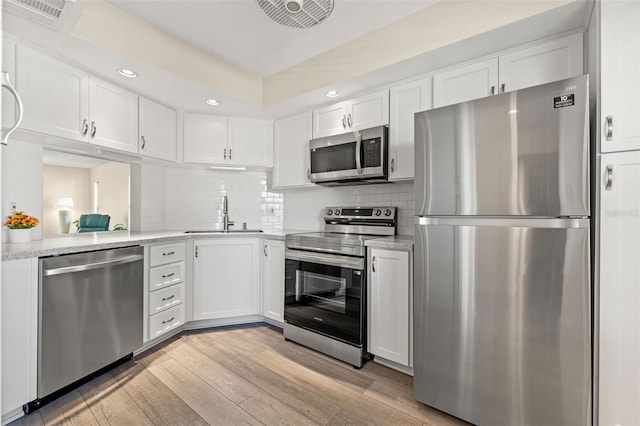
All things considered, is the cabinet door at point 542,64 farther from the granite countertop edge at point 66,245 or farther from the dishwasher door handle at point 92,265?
the dishwasher door handle at point 92,265

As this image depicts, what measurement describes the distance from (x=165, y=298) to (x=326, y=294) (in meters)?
1.39

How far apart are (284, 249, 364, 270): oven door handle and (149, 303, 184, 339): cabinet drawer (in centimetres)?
109

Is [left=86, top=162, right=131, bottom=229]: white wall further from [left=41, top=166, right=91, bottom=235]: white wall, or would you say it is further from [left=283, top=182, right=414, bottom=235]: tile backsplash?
[left=283, top=182, right=414, bottom=235]: tile backsplash

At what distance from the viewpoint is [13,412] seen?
64.8 inches

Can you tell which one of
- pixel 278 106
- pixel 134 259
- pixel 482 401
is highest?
pixel 278 106

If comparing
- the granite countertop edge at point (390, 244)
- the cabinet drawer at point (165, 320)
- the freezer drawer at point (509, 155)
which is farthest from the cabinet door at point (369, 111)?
the cabinet drawer at point (165, 320)

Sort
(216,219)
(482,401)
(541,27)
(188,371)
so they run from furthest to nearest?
(216,219) < (188,371) < (541,27) < (482,401)

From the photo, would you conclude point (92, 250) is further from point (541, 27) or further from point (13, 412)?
point (541, 27)

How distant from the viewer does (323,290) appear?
8.21 feet

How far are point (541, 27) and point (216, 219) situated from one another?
3.31m

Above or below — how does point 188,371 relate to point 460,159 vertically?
below

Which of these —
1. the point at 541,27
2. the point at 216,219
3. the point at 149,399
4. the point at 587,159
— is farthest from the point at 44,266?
the point at 541,27

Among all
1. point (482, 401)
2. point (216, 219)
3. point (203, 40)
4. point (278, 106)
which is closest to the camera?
point (482, 401)

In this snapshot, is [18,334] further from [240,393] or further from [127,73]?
[127,73]
